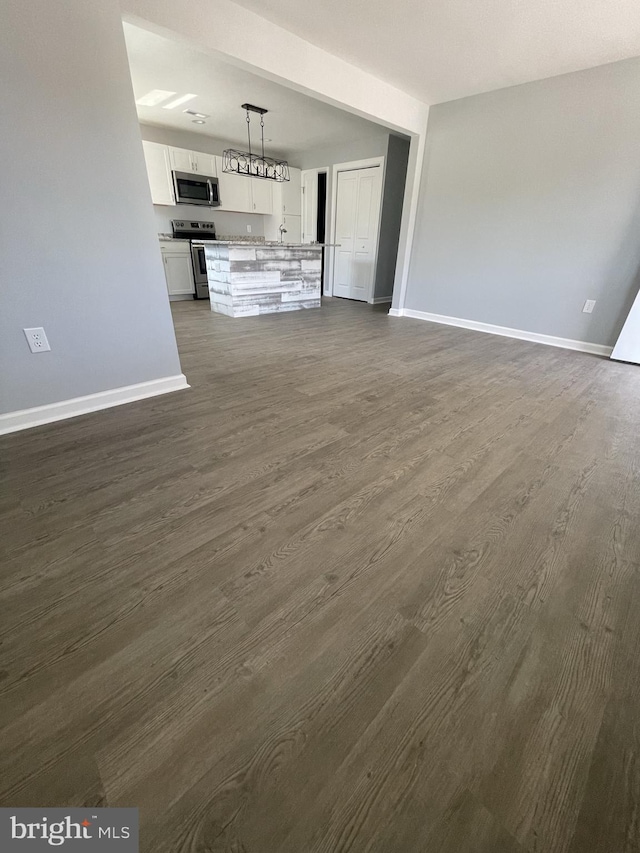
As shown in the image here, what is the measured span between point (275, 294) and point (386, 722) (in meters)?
4.87

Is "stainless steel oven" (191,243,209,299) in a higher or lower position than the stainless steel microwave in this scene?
lower

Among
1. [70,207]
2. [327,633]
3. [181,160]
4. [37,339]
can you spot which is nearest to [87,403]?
[37,339]

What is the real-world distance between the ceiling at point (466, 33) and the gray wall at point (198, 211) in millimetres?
3006

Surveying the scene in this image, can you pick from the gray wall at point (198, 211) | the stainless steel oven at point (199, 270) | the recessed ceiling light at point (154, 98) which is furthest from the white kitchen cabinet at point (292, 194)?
the recessed ceiling light at point (154, 98)

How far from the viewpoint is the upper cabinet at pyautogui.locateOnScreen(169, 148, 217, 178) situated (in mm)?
5238

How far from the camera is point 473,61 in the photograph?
115 inches

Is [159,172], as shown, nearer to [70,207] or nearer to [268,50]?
[268,50]

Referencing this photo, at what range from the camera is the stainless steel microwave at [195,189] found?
531 centimetres

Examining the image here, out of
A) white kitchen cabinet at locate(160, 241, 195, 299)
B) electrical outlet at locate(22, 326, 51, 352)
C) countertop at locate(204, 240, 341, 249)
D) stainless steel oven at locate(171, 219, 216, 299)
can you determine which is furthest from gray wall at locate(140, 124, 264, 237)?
electrical outlet at locate(22, 326, 51, 352)

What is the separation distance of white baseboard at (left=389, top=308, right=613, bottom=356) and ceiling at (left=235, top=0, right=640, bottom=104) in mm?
2223

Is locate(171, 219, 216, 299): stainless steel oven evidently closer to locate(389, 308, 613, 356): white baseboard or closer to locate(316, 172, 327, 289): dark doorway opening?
locate(316, 172, 327, 289): dark doorway opening

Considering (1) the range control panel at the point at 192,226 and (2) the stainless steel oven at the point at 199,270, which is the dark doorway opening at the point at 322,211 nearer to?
(1) the range control panel at the point at 192,226

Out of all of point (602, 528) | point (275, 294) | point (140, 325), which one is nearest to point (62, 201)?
point (140, 325)

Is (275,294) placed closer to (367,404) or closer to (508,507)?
(367,404)
